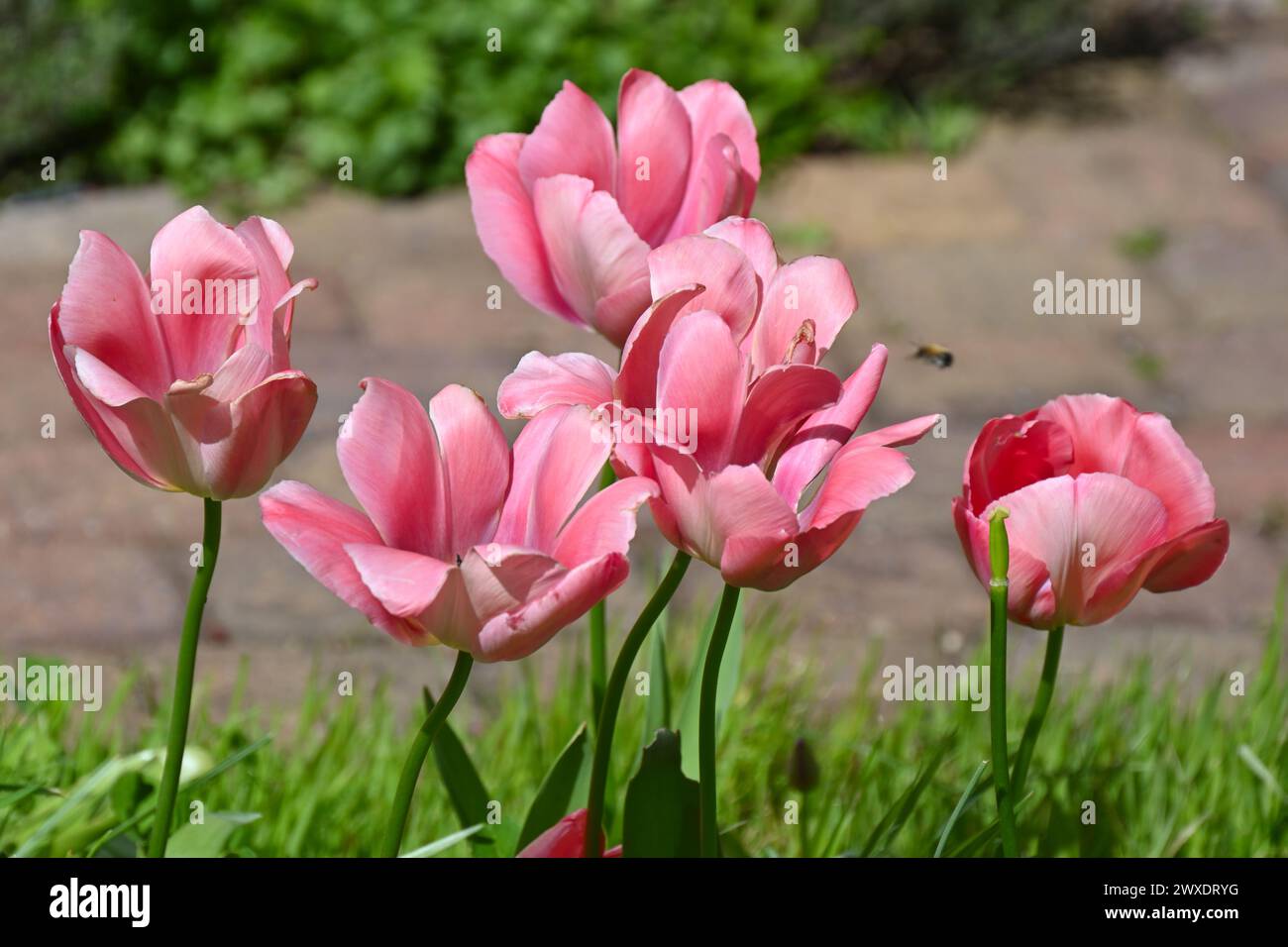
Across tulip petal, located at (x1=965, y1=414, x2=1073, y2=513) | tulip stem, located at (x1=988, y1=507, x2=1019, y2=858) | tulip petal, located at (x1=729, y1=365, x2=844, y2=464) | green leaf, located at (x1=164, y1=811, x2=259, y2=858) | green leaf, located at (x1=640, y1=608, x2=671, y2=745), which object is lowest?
green leaf, located at (x1=164, y1=811, x2=259, y2=858)

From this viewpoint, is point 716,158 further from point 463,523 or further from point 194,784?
point 194,784

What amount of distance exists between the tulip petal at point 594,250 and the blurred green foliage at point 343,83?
3461 millimetres

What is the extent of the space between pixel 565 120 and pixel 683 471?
0.39 m

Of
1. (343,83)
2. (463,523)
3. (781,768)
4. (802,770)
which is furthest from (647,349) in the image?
(343,83)

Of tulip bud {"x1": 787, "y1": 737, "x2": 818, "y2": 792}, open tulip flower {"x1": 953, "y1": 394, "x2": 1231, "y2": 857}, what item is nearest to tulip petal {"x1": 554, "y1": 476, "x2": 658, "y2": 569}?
open tulip flower {"x1": 953, "y1": 394, "x2": 1231, "y2": 857}

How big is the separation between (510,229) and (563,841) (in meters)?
0.44

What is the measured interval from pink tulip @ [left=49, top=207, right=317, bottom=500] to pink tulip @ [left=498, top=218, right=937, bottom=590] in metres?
0.14

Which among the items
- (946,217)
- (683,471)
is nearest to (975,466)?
(683,471)

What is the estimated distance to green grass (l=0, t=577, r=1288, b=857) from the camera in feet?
5.79

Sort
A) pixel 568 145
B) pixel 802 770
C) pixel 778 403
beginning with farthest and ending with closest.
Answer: pixel 802 770 → pixel 568 145 → pixel 778 403

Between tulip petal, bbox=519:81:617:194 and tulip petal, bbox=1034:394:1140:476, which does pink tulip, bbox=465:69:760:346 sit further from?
tulip petal, bbox=1034:394:1140:476

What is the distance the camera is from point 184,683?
3.41 feet

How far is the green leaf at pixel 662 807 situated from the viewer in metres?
1.13

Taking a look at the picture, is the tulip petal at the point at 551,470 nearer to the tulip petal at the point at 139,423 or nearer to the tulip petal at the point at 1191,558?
the tulip petal at the point at 139,423
